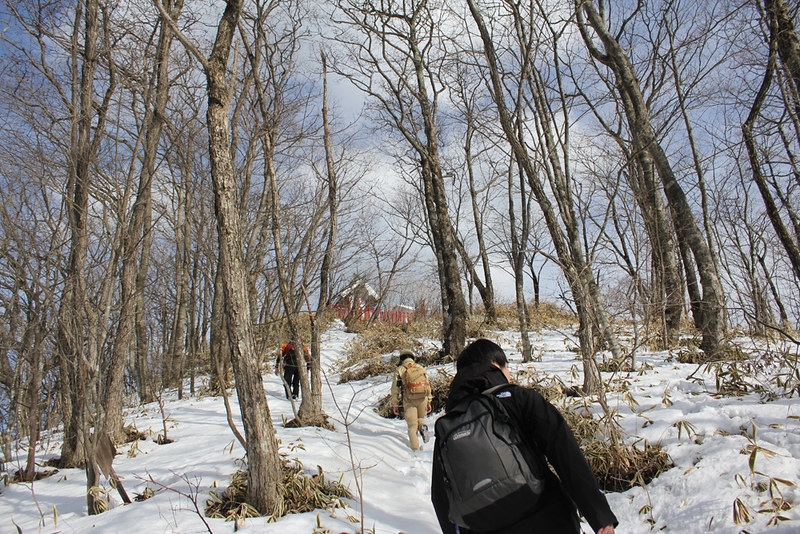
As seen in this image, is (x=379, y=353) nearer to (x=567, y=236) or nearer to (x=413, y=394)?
(x=413, y=394)

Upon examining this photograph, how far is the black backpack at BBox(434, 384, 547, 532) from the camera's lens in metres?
1.64

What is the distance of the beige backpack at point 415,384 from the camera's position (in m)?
5.70

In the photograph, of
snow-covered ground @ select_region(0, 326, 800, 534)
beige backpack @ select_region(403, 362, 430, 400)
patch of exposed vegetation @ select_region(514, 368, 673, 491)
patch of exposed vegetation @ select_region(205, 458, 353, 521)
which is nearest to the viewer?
snow-covered ground @ select_region(0, 326, 800, 534)

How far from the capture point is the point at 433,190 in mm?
10008

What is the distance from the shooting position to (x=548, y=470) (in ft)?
5.86

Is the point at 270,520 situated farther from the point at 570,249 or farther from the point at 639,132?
the point at 639,132

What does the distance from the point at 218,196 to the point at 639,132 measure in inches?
270

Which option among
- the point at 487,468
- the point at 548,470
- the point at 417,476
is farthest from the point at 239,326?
the point at 417,476

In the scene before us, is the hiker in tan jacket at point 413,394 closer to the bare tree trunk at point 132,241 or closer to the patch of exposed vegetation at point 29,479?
the bare tree trunk at point 132,241

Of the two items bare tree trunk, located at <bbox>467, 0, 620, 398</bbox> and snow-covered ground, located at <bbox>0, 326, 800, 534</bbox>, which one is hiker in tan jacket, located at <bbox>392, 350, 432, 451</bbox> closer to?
snow-covered ground, located at <bbox>0, 326, 800, 534</bbox>

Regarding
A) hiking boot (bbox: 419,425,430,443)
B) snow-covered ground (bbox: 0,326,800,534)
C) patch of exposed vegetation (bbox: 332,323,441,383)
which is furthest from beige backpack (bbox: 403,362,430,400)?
patch of exposed vegetation (bbox: 332,323,441,383)

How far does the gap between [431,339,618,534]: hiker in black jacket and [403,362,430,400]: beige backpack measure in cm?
378

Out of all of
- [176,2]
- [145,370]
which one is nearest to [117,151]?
[176,2]

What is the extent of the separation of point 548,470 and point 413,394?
405 centimetres
